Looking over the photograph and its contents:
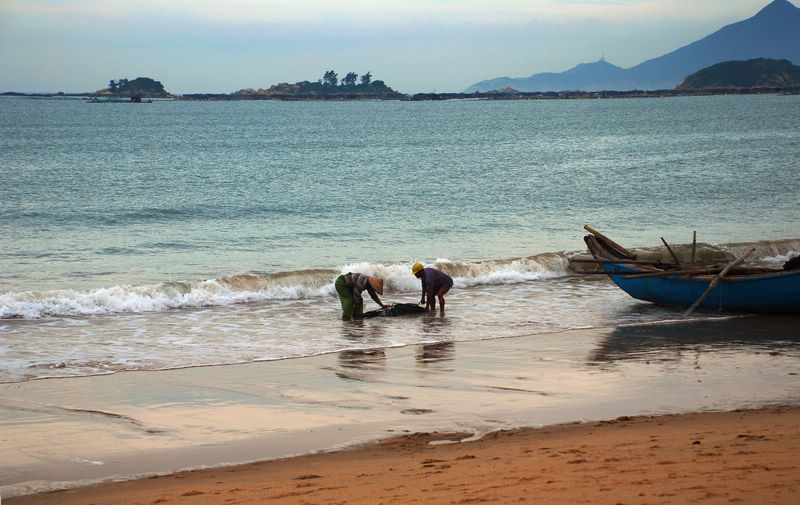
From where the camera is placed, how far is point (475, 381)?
32.1ft

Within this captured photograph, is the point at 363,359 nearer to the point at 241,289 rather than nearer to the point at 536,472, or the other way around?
the point at 536,472

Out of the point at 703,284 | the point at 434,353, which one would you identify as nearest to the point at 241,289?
the point at 434,353

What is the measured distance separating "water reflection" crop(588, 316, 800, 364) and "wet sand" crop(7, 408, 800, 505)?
359 centimetres

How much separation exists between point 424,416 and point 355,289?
5.67 m

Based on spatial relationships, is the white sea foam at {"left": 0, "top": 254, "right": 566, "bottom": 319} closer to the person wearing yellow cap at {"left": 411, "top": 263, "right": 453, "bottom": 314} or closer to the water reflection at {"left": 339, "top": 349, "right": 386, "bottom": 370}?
the person wearing yellow cap at {"left": 411, "top": 263, "right": 453, "bottom": 314}

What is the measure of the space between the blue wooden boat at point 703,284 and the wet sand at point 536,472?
20.1ft

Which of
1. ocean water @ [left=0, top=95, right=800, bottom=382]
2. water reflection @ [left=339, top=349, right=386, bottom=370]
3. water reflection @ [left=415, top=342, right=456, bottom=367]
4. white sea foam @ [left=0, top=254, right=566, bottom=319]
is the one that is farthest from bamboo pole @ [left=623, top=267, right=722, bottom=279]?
water reflection @ [left=339, top=349, right=386, bottom=370]

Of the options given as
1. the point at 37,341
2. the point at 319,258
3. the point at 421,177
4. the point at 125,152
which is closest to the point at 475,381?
the point at 37,341

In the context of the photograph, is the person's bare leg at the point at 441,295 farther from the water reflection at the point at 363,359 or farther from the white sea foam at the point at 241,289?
the white sea foam at the point at 241,289

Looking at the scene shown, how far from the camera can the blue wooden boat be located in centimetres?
1327

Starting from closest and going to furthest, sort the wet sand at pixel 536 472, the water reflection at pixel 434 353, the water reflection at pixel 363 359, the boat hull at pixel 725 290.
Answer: the wet sand at pixel 536 472 < the water reflection at pixel 363 359 < the water reflection at pixel 434 353 < the boat hull at pixel 725 290

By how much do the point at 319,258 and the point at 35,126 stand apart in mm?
70470

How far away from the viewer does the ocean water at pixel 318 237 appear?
531 inches

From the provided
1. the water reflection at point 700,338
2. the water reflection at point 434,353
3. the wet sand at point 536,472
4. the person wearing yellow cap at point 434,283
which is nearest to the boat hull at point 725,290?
the water reflection at point 700,338
